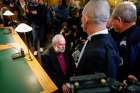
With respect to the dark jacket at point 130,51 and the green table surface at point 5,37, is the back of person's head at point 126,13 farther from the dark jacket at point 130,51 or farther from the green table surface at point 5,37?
the green table surface at point 5,37

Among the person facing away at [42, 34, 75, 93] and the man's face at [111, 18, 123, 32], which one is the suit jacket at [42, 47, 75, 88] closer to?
the person facing away at [42, 34, 75, 93]

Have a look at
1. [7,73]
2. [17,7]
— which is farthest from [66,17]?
[7,73]

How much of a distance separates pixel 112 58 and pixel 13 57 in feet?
9.29

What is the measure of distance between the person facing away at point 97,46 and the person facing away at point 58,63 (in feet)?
6.19

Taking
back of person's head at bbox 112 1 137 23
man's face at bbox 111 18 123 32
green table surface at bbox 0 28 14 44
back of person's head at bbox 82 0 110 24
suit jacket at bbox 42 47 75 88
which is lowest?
green table surface at bbox 0 28 14 44

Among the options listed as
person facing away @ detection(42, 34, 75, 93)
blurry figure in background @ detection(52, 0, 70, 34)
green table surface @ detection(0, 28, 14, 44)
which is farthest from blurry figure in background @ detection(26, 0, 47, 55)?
person facing away @ detection(42, 34, 75, 93)

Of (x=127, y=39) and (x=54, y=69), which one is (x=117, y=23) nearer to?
(x=127, y=39)

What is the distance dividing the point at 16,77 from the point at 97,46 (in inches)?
77.9

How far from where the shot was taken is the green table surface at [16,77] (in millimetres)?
3225

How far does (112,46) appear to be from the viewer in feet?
6.70

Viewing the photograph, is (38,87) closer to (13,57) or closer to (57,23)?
(13,57)

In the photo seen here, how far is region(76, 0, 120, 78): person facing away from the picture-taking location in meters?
1.91

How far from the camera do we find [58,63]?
3.88m

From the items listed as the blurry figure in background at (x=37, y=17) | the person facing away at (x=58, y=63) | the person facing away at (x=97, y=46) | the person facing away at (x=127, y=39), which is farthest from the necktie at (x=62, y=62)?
the blurry figure in background at (x=37, y=17)
